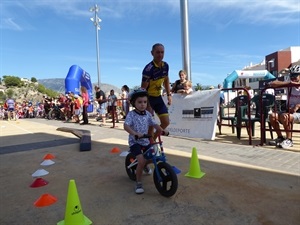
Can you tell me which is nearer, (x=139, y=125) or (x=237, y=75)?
(x=139, y=125)

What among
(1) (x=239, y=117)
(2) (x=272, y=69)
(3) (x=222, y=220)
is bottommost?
(3) (x=222, y=220)

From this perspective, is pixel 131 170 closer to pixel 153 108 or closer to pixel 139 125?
pixel 139 125

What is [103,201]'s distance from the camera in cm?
354

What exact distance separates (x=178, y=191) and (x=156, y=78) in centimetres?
194

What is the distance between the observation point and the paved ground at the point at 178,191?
306 cm

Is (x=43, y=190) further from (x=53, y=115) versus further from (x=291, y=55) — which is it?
(x=291, y=55)

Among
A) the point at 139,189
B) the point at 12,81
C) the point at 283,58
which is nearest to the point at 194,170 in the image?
the point at 139,189

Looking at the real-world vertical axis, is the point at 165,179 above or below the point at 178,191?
above

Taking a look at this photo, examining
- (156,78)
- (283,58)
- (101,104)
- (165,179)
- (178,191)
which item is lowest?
(178,191)

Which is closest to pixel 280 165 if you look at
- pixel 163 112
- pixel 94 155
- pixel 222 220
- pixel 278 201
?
pixel 278 201

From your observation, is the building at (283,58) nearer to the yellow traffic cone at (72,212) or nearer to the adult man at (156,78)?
the adult man at (156,78)

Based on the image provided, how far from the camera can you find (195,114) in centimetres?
816

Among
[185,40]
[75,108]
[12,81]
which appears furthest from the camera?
[12,81]

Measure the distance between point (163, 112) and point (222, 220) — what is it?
237cm
